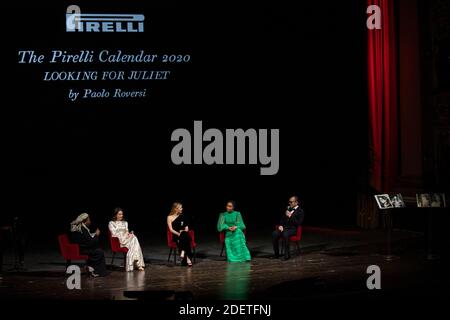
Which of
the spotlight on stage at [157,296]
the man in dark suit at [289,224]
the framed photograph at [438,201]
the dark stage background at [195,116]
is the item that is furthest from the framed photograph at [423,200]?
the spotlight on stage at [157,296]

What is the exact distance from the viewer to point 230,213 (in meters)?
10.4

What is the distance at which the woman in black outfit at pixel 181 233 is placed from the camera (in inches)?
389

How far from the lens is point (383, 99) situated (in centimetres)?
1256

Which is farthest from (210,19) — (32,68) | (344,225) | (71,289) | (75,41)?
(71,289)

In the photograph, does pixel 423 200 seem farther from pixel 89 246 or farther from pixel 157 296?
pixel 157 296

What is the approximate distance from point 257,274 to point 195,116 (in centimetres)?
574

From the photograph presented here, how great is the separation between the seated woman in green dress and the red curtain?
3.37 meters

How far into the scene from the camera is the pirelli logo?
13109mm

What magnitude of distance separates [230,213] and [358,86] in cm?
439

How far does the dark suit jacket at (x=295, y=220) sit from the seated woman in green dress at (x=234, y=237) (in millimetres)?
655

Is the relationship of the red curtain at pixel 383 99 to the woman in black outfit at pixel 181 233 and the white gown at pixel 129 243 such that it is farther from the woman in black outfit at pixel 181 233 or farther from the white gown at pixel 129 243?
the white gown at pixel 129 243

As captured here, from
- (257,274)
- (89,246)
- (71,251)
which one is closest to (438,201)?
(257,274)

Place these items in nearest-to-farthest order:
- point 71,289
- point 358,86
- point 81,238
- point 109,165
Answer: point 71,289 < point 81,238 < point 358,86 < point 109,165
